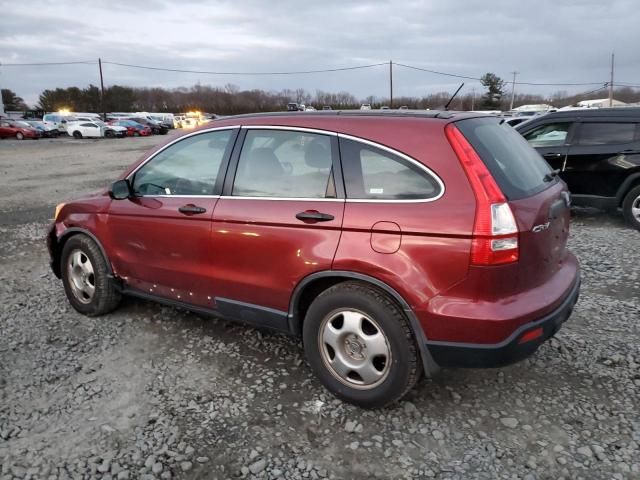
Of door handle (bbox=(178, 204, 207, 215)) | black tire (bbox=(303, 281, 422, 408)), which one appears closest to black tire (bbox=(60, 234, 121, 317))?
door handle (bbox=(178, 204, 207, 215))

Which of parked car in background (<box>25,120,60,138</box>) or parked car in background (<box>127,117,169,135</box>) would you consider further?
parked car in background (<box>127,117,169,135</box>)

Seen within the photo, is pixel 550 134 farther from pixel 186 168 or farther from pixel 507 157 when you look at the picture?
pixel 186 168

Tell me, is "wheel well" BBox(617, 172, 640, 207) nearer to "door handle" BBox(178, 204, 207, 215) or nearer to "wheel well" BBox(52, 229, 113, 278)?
"door handle" BBox(178, 204, 207, 215)

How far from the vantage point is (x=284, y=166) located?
10.4 feet

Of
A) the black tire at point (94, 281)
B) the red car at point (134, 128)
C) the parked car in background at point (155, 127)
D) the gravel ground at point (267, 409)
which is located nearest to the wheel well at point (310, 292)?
the gravel ground at point (267, 409)

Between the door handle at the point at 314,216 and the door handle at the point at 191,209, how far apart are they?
811 millimetres

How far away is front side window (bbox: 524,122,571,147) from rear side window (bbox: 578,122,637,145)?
26cm

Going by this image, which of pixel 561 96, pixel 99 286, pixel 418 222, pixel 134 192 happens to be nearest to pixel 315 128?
pixel 418 222

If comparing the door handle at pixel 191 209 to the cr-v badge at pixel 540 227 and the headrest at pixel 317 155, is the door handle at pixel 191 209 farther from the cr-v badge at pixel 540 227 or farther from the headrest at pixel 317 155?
the cr-v badge at pixel 540 227

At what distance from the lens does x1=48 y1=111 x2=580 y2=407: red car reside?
2.54m

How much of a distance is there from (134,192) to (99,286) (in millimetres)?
932

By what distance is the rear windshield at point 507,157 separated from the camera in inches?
105

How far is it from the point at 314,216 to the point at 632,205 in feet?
20.4

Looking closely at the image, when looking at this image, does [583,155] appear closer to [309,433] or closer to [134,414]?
[309,433]
